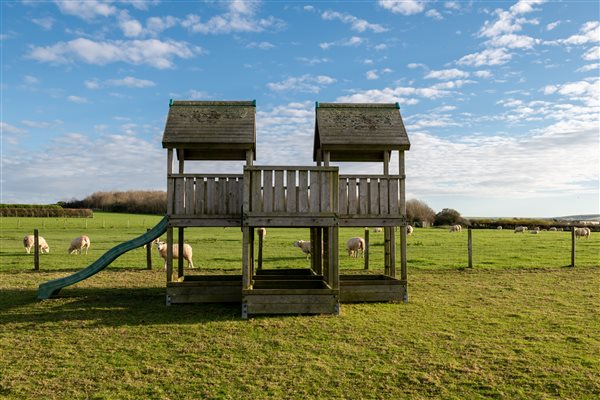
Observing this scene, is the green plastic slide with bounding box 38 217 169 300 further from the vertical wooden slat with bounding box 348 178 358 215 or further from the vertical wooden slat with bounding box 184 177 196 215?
the vertical wooden slat with bounding box 348 178 358 215

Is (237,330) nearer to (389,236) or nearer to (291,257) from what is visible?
(389,236)

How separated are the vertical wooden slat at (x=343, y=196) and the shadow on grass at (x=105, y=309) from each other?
4141 millimetres

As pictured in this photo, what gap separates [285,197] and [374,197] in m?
2.90

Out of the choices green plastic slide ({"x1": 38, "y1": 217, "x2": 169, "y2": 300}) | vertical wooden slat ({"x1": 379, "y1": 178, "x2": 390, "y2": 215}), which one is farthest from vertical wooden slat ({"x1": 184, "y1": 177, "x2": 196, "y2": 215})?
vertical wooden slat ({"x1": 379, "y1": 178, "x2": 390, "y2": 215})

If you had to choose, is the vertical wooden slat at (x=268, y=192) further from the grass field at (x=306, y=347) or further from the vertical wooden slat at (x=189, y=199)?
the grass field at (x=306, y=347)

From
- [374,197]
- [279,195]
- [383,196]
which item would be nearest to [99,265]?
[279,195]

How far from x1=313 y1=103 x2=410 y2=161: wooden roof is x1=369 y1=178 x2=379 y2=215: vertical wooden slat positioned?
1.17m

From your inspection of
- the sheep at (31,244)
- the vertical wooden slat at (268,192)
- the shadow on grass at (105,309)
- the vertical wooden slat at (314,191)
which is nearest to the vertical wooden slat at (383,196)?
the vertical wooden slat at (314,191)

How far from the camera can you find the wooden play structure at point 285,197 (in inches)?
483

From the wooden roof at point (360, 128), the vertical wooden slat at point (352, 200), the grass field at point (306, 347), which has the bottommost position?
the grass field at point (306, 347)

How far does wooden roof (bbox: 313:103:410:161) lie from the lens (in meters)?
14.1

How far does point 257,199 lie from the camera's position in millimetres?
12406

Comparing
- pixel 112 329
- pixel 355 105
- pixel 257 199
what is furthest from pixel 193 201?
pixel 355 105

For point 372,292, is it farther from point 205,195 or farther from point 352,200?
point 205,195
